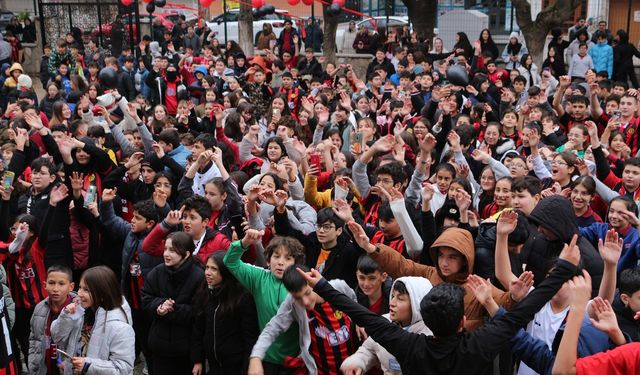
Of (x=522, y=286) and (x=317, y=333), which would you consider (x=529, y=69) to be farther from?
(x=522, y=286)

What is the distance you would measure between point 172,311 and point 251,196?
944 mm

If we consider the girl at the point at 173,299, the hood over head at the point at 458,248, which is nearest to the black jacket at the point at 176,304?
the girl at the point at 173,299

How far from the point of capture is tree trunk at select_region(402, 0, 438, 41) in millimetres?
20547

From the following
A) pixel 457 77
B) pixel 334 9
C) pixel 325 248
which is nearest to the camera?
pixel 325 248

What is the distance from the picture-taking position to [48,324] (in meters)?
5.14

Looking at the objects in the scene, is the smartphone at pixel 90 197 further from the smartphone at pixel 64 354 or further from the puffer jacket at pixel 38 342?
the smartphone at pixel 64 354

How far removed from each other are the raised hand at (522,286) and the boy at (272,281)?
4.69ft

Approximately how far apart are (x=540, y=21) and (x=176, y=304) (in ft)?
46.3

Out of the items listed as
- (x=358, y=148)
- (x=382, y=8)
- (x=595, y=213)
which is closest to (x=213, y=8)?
(x=382, y=8)

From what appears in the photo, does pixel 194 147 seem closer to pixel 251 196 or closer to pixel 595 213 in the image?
pixel 251 196

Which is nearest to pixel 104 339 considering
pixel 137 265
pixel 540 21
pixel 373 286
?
pixel 137 265

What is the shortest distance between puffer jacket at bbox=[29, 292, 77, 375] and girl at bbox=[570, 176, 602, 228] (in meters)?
3.74

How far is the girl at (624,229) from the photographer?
5.52m

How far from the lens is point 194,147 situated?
792 cm
